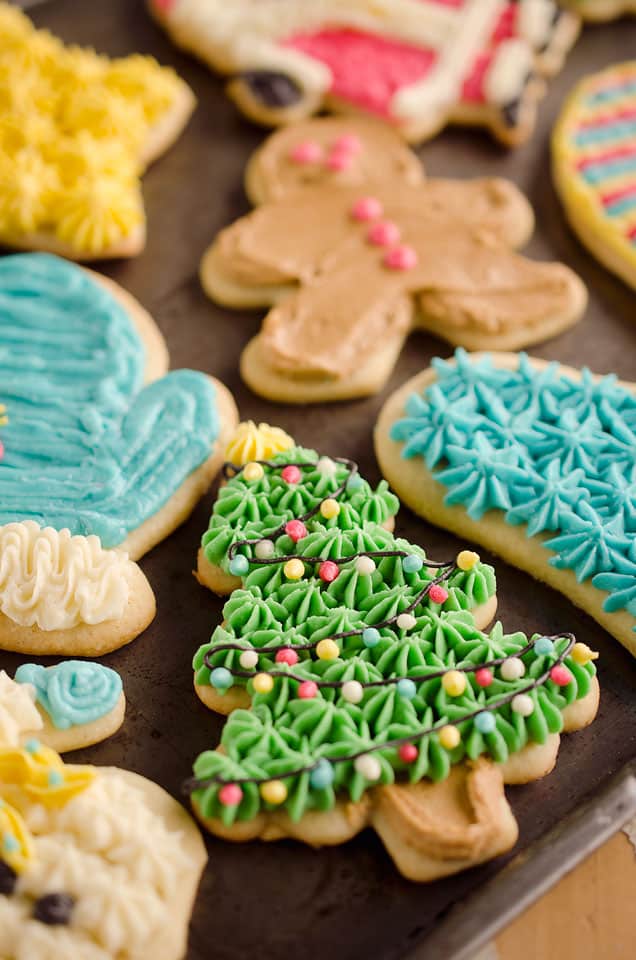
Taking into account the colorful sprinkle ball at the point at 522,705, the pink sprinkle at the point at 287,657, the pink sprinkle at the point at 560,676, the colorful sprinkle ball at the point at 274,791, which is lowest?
the colorful sprinkle ball at the point at 274,791

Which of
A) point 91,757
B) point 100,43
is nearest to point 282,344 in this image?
point 91,757

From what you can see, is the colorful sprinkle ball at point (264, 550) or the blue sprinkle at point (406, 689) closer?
the blue sprinkle at point (406, 689)

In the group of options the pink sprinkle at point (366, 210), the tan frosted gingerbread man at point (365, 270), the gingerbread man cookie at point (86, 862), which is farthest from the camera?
the pink sprinkle at point (366, 210)

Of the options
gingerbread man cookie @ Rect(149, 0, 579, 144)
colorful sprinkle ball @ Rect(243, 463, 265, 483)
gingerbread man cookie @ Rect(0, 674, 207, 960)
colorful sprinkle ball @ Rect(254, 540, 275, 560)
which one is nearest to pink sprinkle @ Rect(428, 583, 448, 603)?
colorful sprinkle ball @ Rect(254, 540, 275, 560)

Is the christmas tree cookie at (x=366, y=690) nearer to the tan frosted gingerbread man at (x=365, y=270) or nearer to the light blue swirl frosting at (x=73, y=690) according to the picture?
the light blue swirl frosting at (x=73, y=690)

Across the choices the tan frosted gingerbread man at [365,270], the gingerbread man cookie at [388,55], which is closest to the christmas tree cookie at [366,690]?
the tan frosted gingerbread man at [365,270]

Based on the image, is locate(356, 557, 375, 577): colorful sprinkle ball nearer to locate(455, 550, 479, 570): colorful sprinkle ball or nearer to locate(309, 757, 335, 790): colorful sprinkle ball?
locate(455, 550, 479, 570): colorful sprinkle ball
